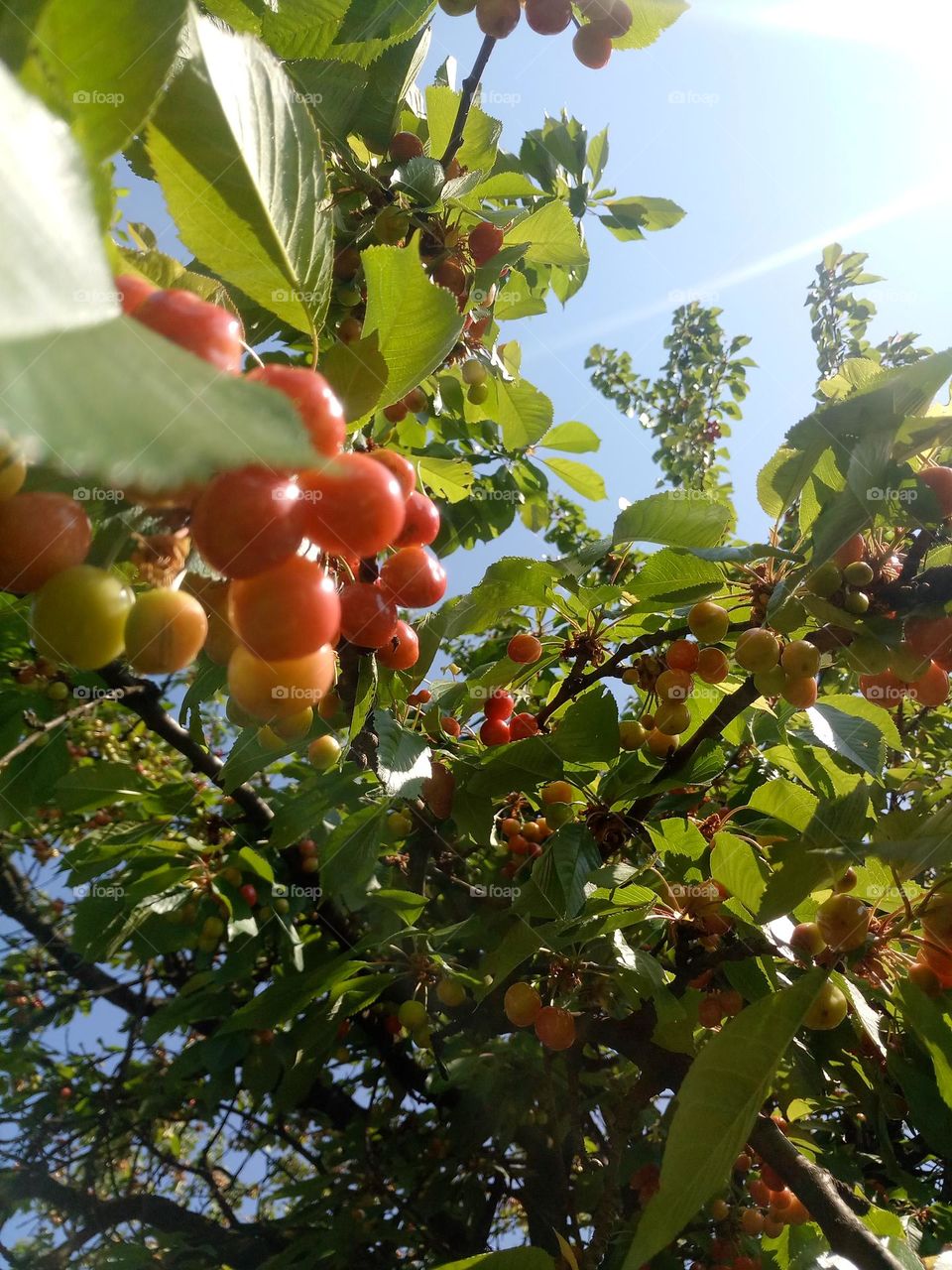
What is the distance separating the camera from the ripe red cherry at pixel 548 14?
163 centimetres

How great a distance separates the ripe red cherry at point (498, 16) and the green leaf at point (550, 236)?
33 centimetres

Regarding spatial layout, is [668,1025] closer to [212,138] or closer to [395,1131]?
[212,138]

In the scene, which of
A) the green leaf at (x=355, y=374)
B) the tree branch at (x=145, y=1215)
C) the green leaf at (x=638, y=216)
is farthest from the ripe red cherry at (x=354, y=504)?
the tree branch at (x=145, y=1215)

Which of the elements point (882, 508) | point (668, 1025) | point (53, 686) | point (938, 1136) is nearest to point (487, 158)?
point (882, 508)

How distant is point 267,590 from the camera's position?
1.80 ft

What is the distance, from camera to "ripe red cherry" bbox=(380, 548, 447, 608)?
88 cm

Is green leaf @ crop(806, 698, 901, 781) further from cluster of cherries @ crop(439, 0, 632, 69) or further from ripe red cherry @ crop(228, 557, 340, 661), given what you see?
cluster of cherries @ crop(439, 0, 632, 69)

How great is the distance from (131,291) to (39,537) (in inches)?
7.4

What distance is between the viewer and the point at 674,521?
1.37 m

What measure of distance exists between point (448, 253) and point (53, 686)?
7.19 feet

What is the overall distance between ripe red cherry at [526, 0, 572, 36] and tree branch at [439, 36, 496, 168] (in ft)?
0.41

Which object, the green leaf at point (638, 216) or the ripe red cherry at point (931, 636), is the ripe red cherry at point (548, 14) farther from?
the ripe red cherry at point (931, 636)

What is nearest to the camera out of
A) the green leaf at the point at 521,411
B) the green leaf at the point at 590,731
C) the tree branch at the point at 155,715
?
the green leaf at the point at 590,731

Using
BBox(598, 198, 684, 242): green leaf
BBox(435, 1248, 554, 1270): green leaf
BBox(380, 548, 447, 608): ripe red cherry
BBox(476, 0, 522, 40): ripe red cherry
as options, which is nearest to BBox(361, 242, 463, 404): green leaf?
BBox(380, 548, 447, 608): ripe red cherry
